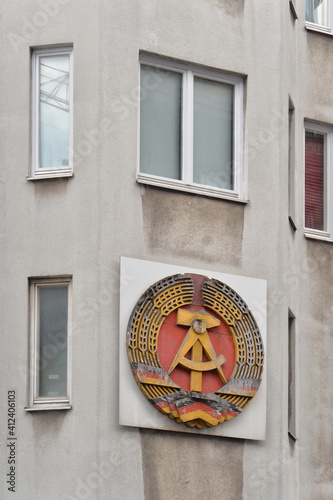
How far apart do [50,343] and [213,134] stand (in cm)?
423

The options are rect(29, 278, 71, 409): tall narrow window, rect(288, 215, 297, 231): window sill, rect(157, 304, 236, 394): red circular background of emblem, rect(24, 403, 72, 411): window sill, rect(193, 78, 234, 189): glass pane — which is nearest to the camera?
rect(24, 403, 72, 411): window sill

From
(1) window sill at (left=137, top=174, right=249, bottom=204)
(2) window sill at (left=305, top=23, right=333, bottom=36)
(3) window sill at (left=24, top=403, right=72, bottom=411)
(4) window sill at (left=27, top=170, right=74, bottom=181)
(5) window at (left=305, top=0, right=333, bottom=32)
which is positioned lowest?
(3) window sill at (left=24, top=403, right=72, bottom=411)

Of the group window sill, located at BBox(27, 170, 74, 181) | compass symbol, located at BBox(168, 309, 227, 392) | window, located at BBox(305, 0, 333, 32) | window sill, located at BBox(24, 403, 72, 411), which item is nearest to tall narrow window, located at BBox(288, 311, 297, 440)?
compass symbol, located at BBox(168, 309, 227, 392)

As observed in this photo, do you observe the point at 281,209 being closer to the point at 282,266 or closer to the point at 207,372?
the point at 282,266

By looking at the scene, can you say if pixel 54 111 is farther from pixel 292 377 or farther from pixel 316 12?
pixel 316 12

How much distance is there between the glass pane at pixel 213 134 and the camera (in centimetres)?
2373

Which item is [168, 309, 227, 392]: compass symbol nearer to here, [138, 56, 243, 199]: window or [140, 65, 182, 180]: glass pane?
[138, 56, 243, 199]: window

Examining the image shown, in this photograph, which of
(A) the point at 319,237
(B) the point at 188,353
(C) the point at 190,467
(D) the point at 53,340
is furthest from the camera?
(A) the point at 319,237

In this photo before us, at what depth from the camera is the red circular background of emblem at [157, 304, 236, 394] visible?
878 inches

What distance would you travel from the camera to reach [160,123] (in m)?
23.5

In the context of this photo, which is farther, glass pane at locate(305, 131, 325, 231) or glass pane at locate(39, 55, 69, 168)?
glass pane at locate(305, 131, 325, 231)

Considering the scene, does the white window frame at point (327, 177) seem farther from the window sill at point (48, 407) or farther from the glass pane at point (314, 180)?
the window sill at point (48, 407)

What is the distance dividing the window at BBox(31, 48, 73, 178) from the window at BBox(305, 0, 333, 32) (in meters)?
5.75

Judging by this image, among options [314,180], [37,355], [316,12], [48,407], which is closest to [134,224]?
[37,355]
